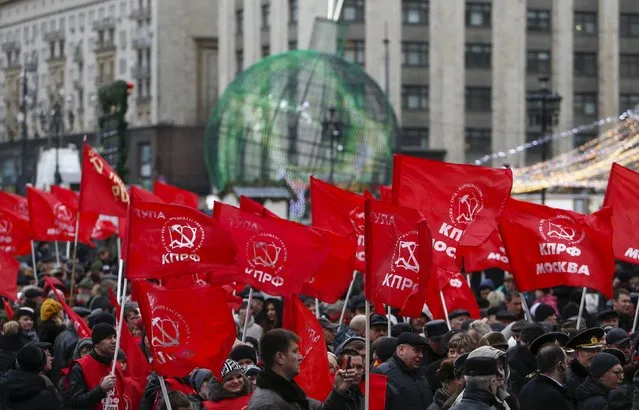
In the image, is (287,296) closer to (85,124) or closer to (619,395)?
(619,395)

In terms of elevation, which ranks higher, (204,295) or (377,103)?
(377,103)

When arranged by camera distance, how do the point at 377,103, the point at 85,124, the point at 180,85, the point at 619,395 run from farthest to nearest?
the point at 85,124 < the point at 180,85 < the point at 377,103 < the point at 619,395

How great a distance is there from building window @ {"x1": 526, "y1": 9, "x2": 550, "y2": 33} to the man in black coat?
67290 millimetres

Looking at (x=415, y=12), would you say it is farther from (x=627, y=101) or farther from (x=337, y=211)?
(x=337, y=211)

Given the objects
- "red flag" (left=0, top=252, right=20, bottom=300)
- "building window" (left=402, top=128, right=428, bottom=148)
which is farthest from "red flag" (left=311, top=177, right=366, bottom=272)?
"building window" (left=402, top=128, right=428, bottom=148)

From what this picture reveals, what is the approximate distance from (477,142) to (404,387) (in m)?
65.6

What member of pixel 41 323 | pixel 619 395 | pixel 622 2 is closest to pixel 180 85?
pixel 622 2

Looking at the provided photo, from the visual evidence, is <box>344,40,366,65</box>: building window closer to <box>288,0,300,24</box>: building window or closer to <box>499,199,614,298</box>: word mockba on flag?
<box>288,0,300,24</box>: building window

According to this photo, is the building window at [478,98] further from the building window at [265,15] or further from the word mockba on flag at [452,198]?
the word mockba on flag at [452,198]

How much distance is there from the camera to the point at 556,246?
1608 cm

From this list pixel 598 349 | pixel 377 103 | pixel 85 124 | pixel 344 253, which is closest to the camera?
pixel 598 349

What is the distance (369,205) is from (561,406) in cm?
178

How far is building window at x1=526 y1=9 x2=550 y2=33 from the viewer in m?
78.2

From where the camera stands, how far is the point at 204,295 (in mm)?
12812
